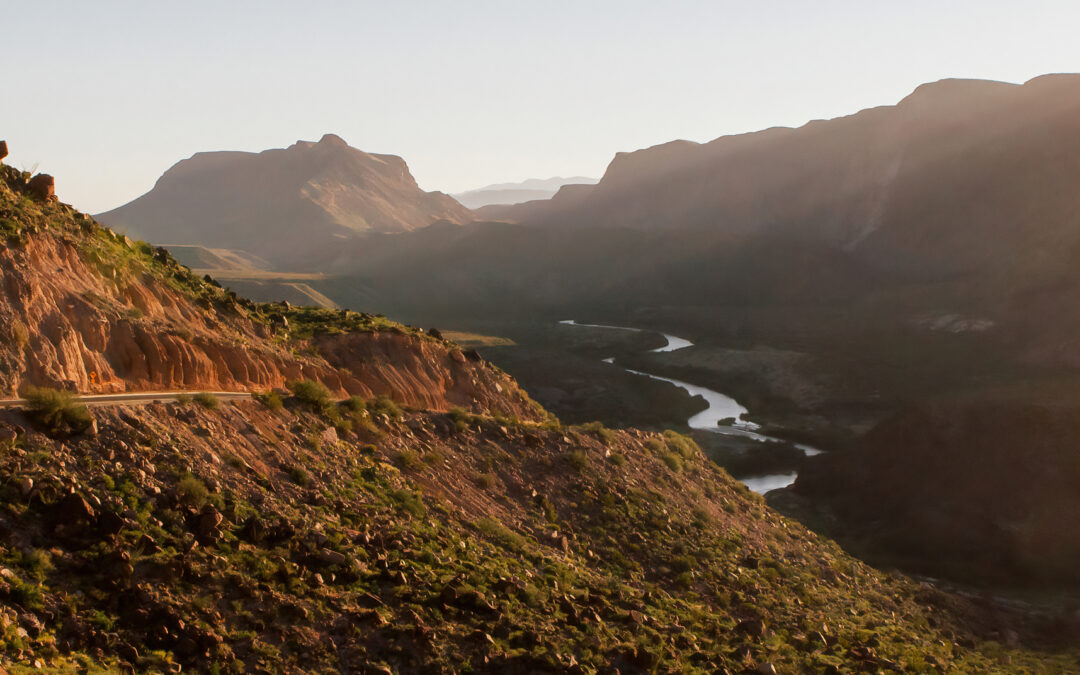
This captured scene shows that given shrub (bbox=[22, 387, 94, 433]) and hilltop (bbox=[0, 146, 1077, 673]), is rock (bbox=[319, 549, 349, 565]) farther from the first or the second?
shrub (bbox=[22, 387, 94, 433])

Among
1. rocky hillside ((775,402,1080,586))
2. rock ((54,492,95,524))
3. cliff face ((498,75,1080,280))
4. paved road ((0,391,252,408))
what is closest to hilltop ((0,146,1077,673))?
rock ((54,492,95,524))

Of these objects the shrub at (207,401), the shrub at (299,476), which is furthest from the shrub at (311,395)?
the shrub at (299,476)

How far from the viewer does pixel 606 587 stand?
58.3 feet

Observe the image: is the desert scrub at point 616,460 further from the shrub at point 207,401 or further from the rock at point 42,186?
the rock at point 42,186

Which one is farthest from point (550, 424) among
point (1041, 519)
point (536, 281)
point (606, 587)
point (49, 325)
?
point (536, 281)

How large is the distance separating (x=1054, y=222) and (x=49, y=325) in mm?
142289

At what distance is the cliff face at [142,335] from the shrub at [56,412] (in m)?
2.28

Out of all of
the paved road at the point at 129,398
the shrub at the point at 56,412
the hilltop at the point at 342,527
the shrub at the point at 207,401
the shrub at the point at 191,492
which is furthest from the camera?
the shrub at the point at 207,401

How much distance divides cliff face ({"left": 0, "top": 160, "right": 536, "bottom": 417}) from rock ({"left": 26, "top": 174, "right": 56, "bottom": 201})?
0.75 feet

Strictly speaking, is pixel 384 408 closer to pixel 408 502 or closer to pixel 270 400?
pixel 270 400

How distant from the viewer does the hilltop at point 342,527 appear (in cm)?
1144

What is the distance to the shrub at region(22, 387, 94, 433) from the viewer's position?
42.3ft

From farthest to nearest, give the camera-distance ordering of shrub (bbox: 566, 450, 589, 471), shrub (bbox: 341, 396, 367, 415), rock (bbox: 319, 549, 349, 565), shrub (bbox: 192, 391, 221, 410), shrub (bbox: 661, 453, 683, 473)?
1. shrub (bbox: 661, 453, 683, 473)
2. shrub (bbox: 566, 450, 589, 471)
3. shrub (bbox: 341, 396, 367, 415)
4. shrub (bbox: 192, 391, 221, 410)
5. rock (bbox: 319, 549, 349, 565)

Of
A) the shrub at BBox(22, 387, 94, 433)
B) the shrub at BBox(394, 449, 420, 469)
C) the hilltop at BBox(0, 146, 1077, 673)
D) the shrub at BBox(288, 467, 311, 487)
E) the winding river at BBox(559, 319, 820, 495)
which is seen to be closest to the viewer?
Answer: the hilltop at BBox(0, 146, 1077, 673)
